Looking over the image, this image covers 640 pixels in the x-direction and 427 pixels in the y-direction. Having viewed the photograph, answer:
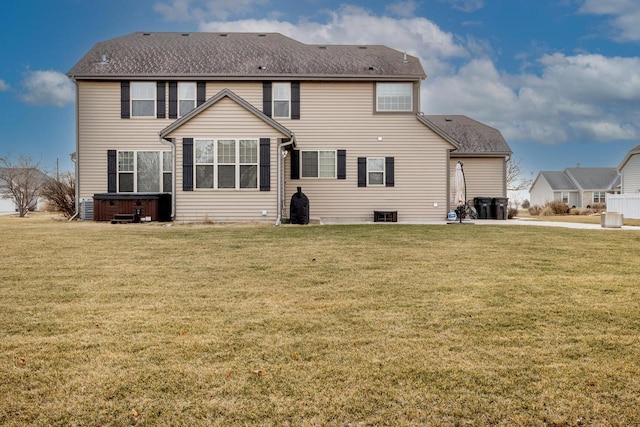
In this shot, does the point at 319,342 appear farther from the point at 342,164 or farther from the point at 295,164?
the point at 342,164

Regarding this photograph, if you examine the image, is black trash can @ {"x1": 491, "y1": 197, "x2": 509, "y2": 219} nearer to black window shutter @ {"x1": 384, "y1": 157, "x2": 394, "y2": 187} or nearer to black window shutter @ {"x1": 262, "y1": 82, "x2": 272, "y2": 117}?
black window shutter @ {"x1": 384, "y1": 157, "x2": 394, "y2": 187}

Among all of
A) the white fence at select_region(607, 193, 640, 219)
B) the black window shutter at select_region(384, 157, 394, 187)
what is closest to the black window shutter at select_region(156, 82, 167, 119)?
the black window shutter at select_region(384, 157, 394, 187)

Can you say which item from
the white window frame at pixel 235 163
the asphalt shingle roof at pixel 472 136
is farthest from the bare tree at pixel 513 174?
the white window frame at pixel 235 163

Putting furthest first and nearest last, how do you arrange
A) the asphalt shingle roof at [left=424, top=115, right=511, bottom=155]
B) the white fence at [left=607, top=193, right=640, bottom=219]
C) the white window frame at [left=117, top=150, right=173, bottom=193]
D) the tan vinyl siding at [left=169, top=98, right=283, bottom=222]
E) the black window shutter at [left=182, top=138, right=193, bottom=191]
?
the white fence at [left=607, top=193, right=640, bottom=219] < the asphalt shingle roof at [left=424, top=115, right=511, bottom=155] < the white window frame at [left=117, top=150, right=173, bottom=193] < the tan vinyl siding at [left=169, top=98, right=283, bottom=222] < the black window shutter at [left=182, top=138, right=193, bottom=191]

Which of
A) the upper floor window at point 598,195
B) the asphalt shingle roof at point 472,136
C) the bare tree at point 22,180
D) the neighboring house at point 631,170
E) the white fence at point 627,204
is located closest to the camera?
the asphalt shingle roof at point 472,136

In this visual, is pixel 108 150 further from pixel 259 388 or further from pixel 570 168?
pixel 570 168

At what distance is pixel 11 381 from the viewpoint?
3148mm

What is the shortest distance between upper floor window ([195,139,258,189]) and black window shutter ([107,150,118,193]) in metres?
4.82

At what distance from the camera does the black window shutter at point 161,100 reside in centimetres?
1980

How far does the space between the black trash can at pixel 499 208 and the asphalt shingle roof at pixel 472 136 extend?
273 cm

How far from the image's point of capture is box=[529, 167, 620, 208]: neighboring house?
54219 mm

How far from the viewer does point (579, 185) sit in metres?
54.6

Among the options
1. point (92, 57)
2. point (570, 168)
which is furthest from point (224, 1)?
point (570, 168)

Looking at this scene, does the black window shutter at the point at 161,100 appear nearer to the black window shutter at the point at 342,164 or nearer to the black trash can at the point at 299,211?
the black trash can at the point at 299,211
